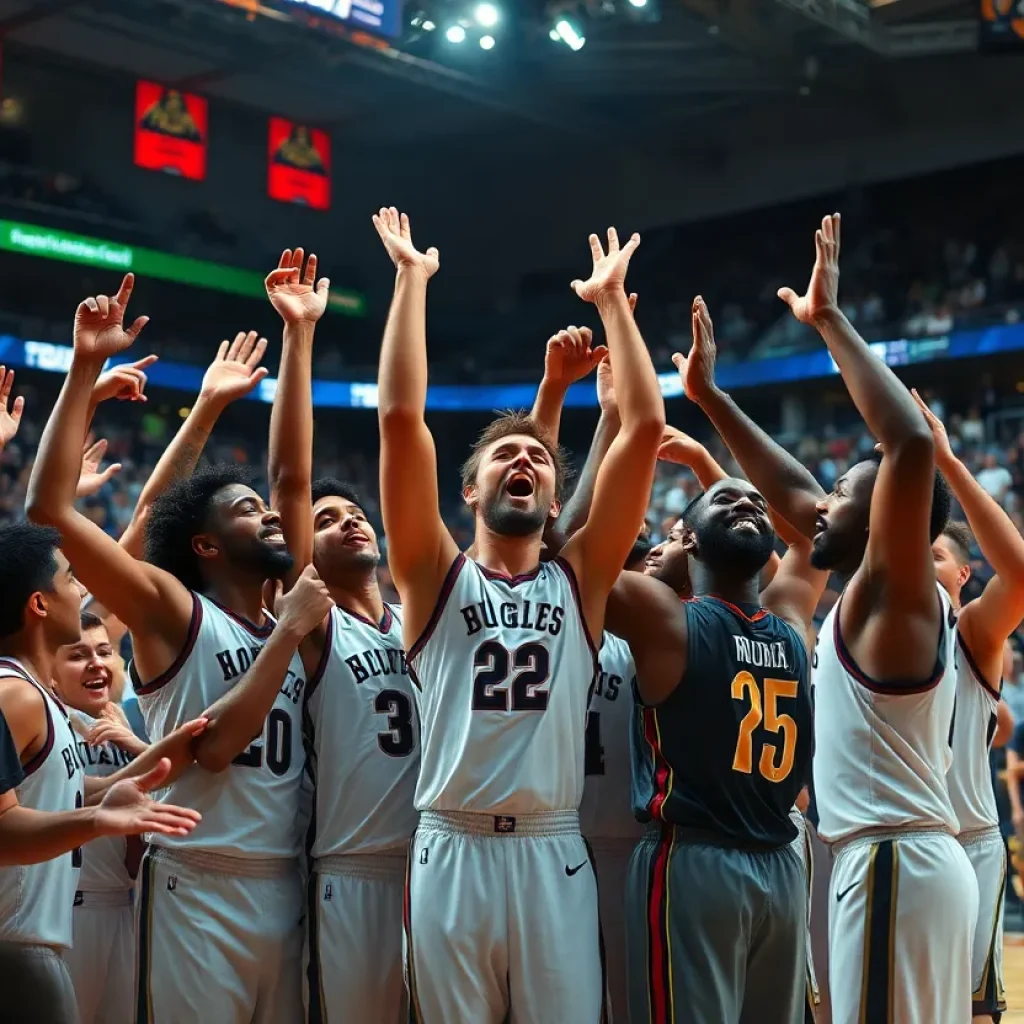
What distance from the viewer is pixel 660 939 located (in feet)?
13.2

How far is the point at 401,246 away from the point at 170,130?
21820 millimetres

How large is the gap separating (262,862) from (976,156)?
2174 centimetres

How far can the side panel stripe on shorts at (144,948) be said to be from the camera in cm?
412

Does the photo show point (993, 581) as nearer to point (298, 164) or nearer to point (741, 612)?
point (741, 612)

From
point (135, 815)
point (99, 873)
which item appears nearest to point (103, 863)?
point (99, 873)

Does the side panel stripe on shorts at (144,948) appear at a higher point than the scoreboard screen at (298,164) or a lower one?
lower

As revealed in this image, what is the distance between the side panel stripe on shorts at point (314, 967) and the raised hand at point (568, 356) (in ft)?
6.47

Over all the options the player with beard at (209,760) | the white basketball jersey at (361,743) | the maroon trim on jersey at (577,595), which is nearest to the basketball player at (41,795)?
the player with beard at (209,760)

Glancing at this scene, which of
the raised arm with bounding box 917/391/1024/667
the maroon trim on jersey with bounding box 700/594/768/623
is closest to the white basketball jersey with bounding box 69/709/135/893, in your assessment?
the maroon trim on jersey with bounding box 700/594/768/623

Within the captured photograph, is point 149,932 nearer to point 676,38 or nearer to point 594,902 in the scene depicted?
point 594,902

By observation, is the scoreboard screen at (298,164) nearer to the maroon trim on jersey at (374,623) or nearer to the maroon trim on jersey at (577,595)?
the maroon trim on jersey at (374,623)

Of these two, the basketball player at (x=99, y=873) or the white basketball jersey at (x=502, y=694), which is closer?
the white basketball jersey at (x=502, y=694)

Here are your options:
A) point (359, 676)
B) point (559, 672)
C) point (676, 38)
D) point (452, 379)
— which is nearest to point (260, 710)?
point (359, 676)

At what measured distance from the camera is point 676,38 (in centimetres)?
2245
